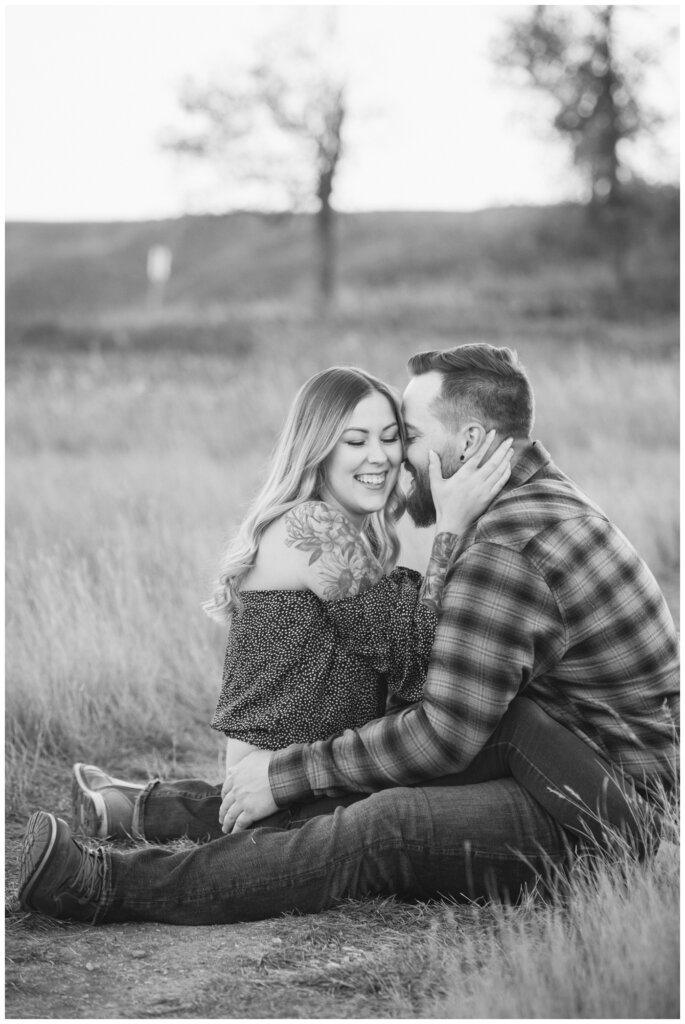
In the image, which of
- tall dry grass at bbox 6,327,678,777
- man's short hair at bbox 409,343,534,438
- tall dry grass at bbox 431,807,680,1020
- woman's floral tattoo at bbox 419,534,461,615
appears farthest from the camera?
tall dry grass at bbox 6,327,678,777

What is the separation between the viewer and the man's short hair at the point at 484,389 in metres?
3.30

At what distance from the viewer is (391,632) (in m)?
3.14

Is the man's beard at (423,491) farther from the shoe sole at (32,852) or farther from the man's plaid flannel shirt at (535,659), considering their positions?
the shoe sole at (32,852)

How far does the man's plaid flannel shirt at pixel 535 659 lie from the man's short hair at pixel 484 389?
0.29 meters

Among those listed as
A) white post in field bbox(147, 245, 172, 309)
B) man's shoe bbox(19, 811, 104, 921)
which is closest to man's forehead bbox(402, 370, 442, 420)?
man's shoe bbox(19, 811, 104, 921)

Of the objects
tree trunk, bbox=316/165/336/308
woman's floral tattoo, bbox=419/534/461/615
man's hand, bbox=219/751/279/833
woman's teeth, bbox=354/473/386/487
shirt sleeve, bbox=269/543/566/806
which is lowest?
man's hand, bbox=219/751/279/833

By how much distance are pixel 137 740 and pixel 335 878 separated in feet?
6.39

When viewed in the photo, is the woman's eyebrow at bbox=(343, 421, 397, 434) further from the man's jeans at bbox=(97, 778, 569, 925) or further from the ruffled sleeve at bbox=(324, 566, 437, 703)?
the man's jeans at bbox=(97, 778, 569, 925)

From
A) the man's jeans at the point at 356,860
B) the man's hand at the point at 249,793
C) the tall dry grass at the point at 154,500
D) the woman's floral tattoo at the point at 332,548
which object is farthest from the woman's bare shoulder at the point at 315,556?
the tall dry grass at the point at 154,500

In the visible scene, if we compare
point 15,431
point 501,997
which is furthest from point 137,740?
point 15,431

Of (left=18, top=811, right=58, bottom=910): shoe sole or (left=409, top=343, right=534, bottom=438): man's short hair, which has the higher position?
(left=409, top=343, right=534, bottom=438): man's short hair

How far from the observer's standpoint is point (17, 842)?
3.91 m

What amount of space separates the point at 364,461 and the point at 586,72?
22552 mm

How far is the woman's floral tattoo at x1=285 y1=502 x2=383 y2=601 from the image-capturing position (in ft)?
10.6
